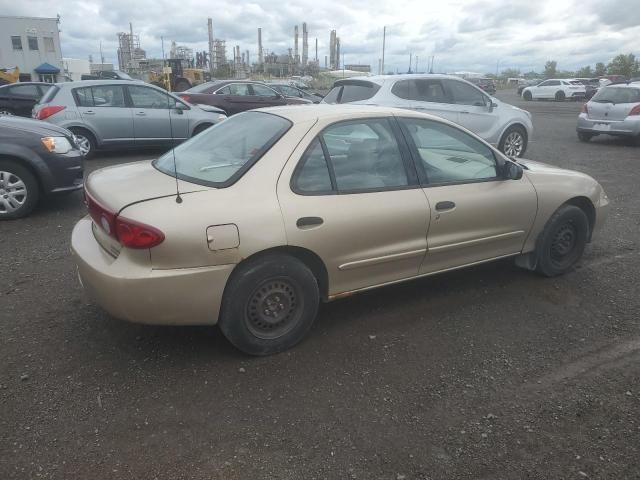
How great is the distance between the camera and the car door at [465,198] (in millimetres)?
3785

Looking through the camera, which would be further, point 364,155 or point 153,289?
point 364,155

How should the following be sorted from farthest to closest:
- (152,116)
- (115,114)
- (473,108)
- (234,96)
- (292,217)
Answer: (234,96), (152,116), (115,114), (473,108), (292,217)

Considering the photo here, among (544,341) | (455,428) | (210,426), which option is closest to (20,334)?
(210,426)

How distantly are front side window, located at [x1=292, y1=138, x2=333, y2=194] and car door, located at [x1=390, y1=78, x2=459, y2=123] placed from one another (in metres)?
5.96

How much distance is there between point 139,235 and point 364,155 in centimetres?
159

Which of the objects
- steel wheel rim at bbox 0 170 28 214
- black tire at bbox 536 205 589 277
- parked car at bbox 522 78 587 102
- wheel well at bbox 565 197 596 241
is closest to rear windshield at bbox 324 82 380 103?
wheel well at bbox 565 197 596 241

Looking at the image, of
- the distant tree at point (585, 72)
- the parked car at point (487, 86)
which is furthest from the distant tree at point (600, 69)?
the parked car at point (487, 86)

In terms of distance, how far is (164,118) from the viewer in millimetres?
10531

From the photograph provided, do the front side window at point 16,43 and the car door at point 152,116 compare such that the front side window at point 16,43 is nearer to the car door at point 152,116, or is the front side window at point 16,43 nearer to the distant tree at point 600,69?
the car door at point 152,116

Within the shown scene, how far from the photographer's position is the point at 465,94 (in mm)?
9789

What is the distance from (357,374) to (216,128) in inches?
83.9

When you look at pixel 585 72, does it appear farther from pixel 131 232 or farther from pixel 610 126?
pixel 131 232

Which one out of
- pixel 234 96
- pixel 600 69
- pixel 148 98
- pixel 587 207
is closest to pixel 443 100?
pixel 587 207

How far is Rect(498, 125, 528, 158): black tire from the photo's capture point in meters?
10.2
